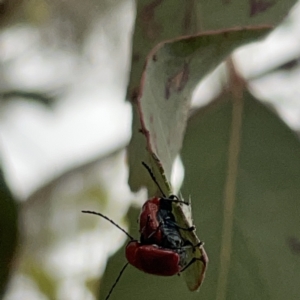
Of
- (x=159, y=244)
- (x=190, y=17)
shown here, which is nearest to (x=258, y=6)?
(x=190, y=17)

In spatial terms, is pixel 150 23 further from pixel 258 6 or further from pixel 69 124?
pixel 69 124

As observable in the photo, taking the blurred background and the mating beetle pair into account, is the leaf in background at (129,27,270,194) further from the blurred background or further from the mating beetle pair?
the blurred background

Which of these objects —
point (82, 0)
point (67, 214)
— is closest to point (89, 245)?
point (67, 214)

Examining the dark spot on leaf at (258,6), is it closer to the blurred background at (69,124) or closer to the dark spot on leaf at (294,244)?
the blurred background at (69,124)

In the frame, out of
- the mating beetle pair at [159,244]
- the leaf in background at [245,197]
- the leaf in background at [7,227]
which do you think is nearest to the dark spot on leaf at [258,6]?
the leaf in background at [245,197]

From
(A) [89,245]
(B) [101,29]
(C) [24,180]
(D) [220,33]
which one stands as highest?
(D) [220,33]

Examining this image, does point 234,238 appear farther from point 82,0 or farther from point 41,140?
point 82,0
